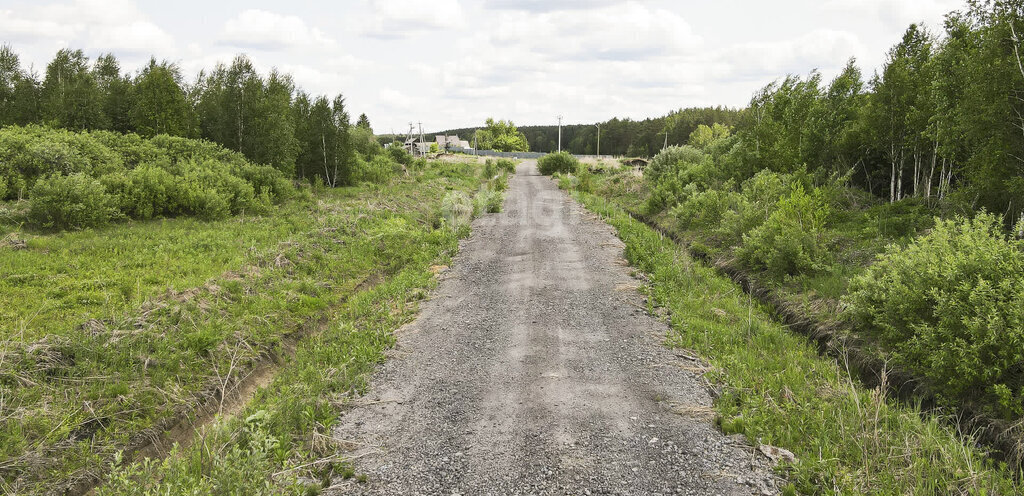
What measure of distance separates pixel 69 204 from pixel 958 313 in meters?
19.2

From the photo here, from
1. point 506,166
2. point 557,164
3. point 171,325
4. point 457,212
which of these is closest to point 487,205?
point 457,212

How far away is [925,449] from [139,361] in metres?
9.99

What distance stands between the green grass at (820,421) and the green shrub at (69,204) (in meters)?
15.4

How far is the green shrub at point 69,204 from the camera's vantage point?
48.2 ft

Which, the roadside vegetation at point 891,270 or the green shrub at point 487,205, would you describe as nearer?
the roadside vegetation at point 891,270

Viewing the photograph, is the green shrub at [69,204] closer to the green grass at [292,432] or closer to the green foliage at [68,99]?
the green grass at [292,432]

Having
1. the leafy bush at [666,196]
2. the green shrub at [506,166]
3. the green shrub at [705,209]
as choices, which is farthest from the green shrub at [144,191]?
the green shrub at [506,166]

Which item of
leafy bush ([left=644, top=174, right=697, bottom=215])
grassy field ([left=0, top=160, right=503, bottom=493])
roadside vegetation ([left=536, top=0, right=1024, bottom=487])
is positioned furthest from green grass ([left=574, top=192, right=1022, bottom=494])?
leafy bush ([left=644, top=174, right=697, bottom=215])

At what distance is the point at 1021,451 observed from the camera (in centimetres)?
594

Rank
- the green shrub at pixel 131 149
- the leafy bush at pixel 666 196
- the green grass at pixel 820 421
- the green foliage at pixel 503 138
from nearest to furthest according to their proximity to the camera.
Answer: the green grass at pixel 820 421, the green shrub at pixel 131 149, the leafy bush at pixel 666 196, the green foliage at pixel 503 138

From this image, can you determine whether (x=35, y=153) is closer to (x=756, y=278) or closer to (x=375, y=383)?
(x=375, y=383)

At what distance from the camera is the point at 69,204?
1488cm

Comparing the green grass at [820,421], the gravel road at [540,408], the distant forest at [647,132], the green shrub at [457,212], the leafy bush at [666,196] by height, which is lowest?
the gravel road at [540,408]

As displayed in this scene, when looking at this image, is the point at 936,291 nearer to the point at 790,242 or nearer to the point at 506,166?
the point at 790,242
